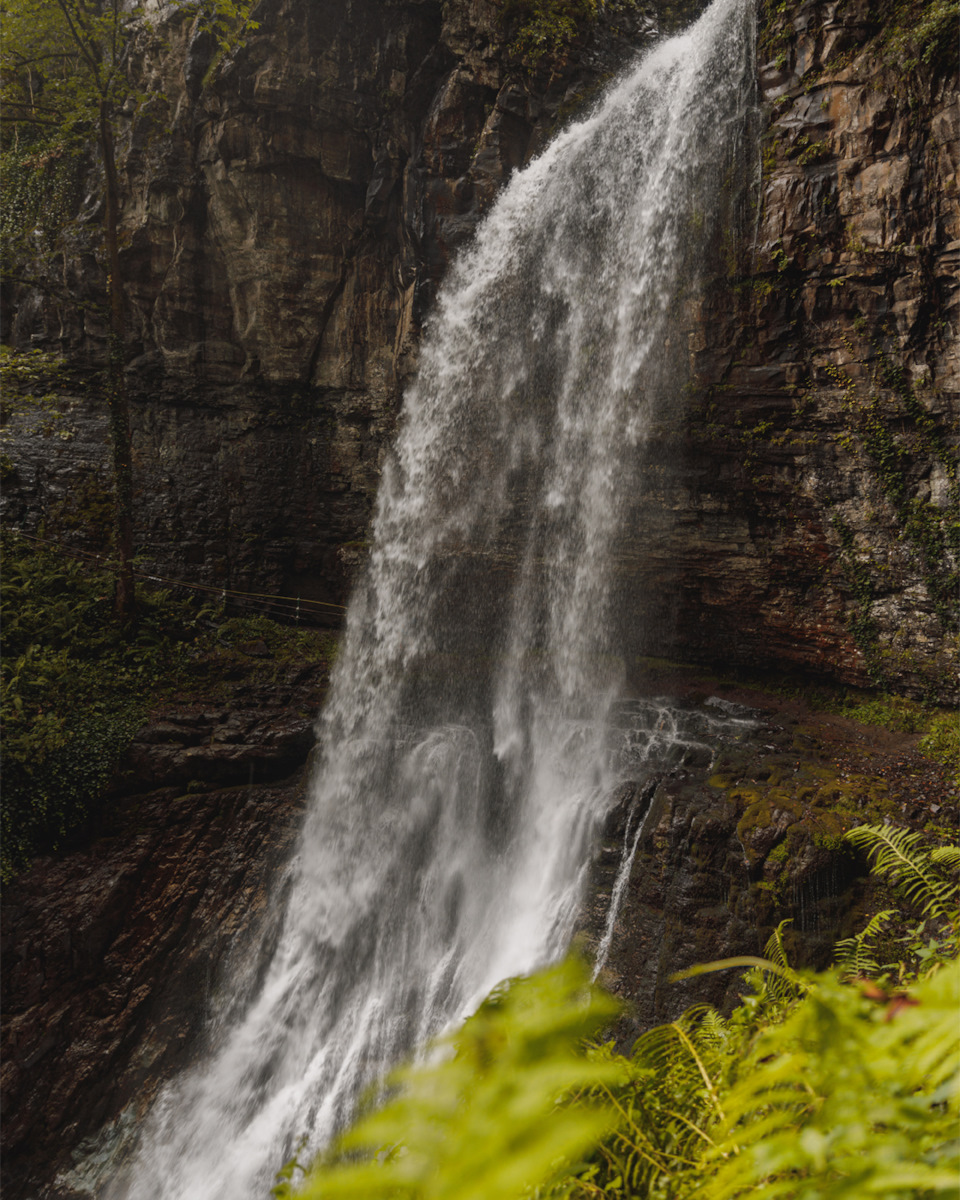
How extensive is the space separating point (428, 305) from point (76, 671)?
7.86 meters

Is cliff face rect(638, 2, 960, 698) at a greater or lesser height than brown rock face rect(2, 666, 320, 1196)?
greater

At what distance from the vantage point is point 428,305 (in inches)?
412

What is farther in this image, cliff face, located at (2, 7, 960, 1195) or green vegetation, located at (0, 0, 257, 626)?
green vegetation, located at (0, 0, 257, 626)

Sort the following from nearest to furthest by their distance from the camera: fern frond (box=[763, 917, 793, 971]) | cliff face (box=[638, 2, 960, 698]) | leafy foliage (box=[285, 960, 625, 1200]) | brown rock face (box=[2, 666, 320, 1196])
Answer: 1. leafy foliage (box=[285, 960, 625, 1200])
2. fern frond (box=[763, 917, 793, 971])
3. brown rock face (box=[2, 666, 320, 1196])
4. cliff face (box=[638, 2, 960, 698])

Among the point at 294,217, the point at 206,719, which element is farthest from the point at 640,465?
the point at 294,217

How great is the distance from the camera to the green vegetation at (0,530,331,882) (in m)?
6.93

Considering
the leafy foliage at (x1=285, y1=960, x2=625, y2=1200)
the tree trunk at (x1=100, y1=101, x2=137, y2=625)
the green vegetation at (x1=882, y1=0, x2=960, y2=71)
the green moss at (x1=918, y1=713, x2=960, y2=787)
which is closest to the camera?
the leafy foliage at (x1=285, y1=960, x2=625, y2=1200)

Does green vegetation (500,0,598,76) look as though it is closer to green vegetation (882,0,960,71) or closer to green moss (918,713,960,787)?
green vegetation (882,0,960,71)

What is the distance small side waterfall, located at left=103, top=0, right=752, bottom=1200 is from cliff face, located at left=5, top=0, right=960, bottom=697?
725 millimetres

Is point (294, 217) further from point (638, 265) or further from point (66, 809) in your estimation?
point (66, 809)

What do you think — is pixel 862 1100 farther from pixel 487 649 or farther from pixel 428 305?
pixel 428 305

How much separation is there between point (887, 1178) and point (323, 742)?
28.1 feet

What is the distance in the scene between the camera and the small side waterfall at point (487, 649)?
5898 millimetres

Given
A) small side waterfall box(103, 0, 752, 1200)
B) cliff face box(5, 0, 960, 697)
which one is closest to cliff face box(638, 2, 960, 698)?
cliff face box(5, 0, 960, 697)
